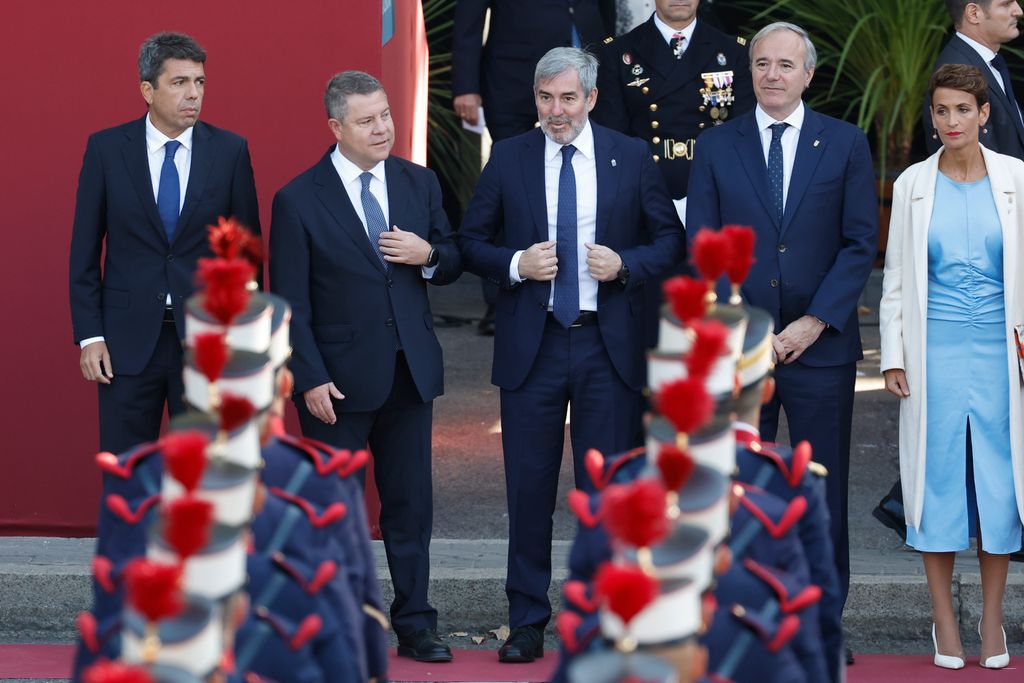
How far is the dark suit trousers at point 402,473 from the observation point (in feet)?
17.6

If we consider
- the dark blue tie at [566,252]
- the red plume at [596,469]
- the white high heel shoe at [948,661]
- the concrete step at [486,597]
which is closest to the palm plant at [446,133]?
the concrete step at [486,597]

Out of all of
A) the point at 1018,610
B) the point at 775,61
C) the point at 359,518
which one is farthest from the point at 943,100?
the point at 359,518

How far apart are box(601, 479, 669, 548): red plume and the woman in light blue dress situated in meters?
3.11

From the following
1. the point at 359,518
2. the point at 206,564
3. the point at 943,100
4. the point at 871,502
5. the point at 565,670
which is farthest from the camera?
the point at 871,502

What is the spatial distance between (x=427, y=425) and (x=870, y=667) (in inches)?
59.3

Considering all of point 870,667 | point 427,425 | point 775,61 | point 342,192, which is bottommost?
point 870,667

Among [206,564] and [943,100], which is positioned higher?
[943,100]

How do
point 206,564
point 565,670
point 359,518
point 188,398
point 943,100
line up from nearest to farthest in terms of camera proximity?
point 206,564
point 565,670
point 188,398
point 359,518
point 943,100

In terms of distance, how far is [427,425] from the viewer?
18.0 feet

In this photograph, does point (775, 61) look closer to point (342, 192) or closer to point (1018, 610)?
point (342, 192)

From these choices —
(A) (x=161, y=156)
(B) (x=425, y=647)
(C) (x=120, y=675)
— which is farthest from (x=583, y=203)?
(C) (x=120, y=675)

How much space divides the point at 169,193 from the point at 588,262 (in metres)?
1.29

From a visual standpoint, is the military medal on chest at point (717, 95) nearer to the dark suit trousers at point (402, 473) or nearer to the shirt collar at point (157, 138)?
the dark suit trousers at point (402, 473)

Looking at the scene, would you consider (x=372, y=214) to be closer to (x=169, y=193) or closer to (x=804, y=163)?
(x=169, y=193)
